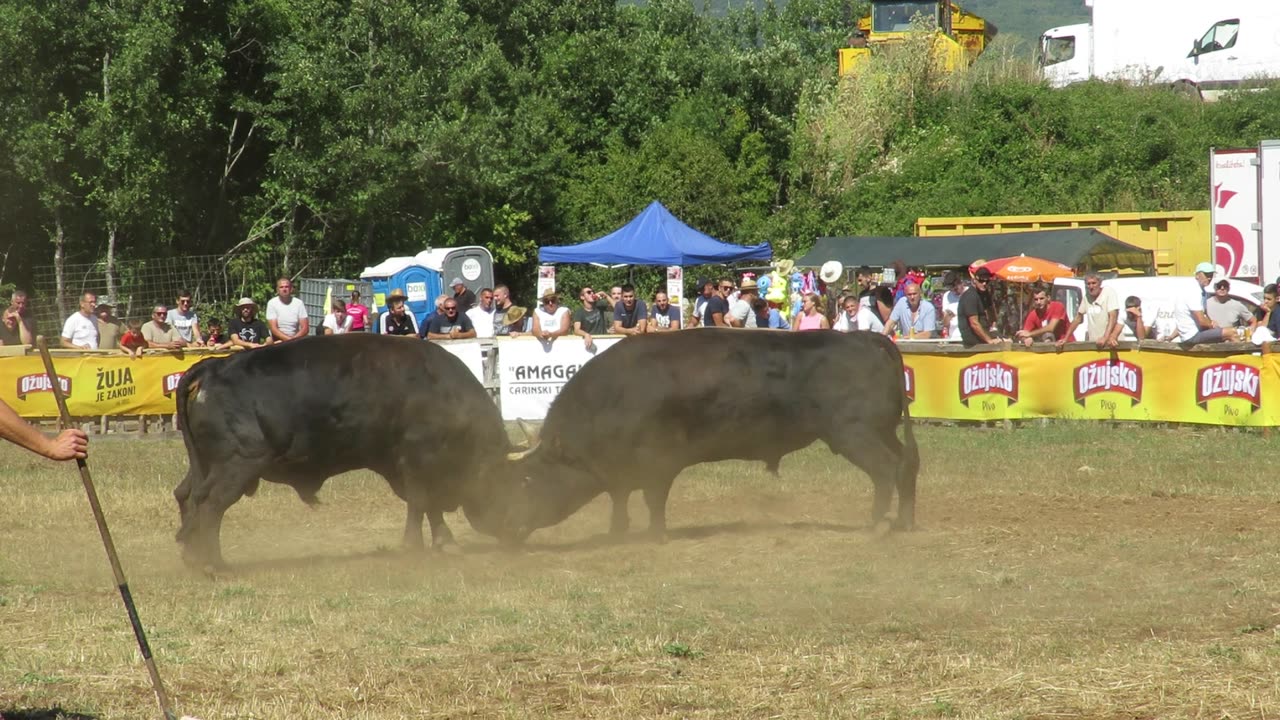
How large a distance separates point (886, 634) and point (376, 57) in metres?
26.4

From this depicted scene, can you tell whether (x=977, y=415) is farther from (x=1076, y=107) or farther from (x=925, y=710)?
(x=1076, y=107)

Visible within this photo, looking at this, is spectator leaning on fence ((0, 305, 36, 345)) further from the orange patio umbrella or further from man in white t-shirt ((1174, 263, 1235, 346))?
man in white t-shirt ((1174, 263, 1235, 346))

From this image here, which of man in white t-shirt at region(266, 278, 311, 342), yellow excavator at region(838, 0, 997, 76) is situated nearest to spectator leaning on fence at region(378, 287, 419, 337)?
man in white t-shirt at region(266, 278, 311, 342)

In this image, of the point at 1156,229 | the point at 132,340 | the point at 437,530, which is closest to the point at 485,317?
the point at 132,340

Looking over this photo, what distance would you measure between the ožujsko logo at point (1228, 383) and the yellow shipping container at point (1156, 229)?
42.1ft

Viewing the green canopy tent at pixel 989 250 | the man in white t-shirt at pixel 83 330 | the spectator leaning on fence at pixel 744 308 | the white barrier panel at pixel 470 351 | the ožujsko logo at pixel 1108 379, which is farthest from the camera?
the green canopy tent at pixel 989 250

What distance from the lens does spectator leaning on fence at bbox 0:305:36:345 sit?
19.7 metres

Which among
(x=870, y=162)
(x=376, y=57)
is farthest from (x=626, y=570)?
(x=870, y=162)

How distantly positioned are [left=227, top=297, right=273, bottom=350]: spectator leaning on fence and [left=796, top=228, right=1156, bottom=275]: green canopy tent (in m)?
12.2

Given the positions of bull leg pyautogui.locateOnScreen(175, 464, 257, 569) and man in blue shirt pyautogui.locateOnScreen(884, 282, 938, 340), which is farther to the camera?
man in blue shirt pyautogui.locateOnScreen(884, 282, 938, 340)

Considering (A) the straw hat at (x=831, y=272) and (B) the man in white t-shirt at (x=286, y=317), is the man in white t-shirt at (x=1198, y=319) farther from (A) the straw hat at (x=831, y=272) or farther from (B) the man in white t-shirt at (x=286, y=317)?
(B) the man in white t-shirt at (x=286, y=317)

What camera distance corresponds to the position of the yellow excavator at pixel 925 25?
42.1 m

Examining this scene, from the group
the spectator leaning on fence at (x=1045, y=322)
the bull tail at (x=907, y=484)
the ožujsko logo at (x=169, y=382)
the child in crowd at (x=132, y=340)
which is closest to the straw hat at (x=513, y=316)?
the ožujsko logo at (x=169, y=382)

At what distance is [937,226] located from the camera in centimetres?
3047
